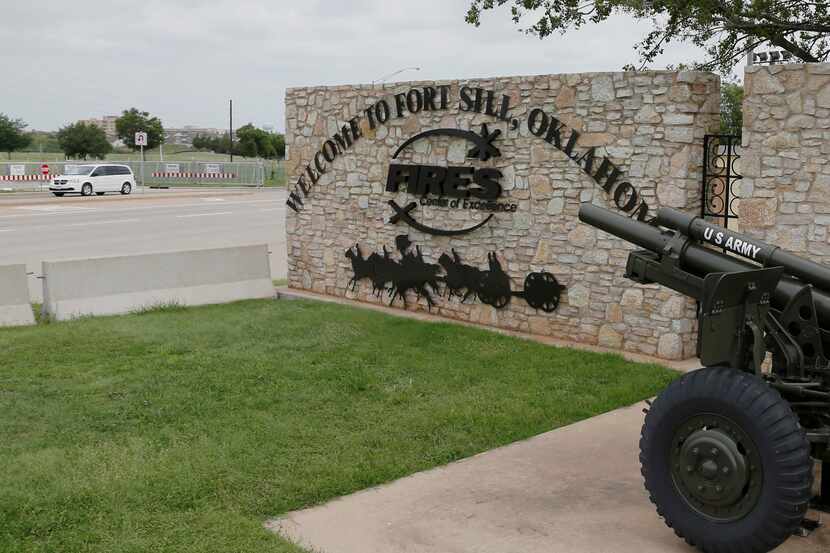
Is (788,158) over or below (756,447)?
over

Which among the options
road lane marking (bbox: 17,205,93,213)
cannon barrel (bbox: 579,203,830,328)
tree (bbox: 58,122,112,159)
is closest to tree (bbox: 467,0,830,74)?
cannon barrel (bbox: 579,203,830,328)

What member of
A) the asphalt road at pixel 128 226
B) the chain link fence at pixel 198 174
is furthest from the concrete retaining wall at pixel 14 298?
the chain link fence at pixel 198 174

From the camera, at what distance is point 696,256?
5.91 metres

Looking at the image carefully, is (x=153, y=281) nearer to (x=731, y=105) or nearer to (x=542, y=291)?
(x=542, y=291)

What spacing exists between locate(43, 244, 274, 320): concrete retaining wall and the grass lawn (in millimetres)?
504

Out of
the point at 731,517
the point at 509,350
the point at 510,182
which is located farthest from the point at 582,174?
the point at 731,517

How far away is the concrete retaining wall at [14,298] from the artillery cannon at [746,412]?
8481 millimetres

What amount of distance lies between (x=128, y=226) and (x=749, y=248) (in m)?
21.9

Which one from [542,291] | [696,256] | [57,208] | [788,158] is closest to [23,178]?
[57,208]

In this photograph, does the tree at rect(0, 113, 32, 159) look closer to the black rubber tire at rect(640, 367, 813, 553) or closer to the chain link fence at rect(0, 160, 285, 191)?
the chain link fence at rect(0, 160, 285, 191)

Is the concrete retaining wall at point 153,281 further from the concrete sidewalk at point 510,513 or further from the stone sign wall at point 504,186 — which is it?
the concrete sidewalk at point 510,513

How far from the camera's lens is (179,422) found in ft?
24.9

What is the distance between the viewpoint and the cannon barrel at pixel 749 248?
557 centimetres

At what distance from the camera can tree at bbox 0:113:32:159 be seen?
6606 centimetres
